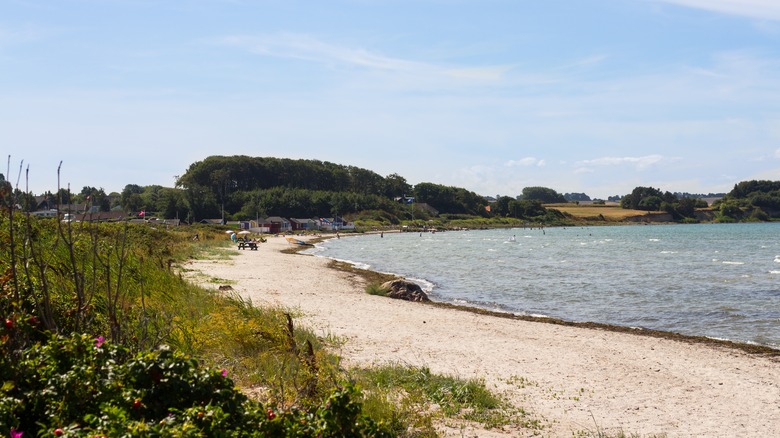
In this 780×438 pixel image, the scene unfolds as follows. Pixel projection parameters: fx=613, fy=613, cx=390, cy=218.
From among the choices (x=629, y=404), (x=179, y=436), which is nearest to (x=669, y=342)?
(x=629, y=404)

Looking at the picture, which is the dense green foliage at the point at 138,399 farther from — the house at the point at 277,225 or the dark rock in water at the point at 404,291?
the house at the point at 277,225

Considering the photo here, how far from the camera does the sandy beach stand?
30.3 feet

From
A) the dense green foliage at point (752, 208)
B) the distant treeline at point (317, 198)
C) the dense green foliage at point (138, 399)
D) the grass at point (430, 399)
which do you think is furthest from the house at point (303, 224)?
the dense green foliage at point (752, 208)

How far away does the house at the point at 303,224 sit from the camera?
129250mm

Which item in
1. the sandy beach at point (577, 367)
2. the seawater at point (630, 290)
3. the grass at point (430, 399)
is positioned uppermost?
the grass at point (430, 399)

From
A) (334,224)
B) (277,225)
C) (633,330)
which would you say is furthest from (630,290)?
(334,224)

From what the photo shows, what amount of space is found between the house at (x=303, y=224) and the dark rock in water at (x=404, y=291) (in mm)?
105259

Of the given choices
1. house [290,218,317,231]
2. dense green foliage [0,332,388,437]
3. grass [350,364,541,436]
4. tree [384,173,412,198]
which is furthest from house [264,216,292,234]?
dense green foliage [0,332,388,437]

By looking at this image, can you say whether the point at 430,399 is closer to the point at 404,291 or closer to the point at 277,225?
the point at 404,291

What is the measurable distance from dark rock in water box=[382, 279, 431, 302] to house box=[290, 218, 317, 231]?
105259 millimetres

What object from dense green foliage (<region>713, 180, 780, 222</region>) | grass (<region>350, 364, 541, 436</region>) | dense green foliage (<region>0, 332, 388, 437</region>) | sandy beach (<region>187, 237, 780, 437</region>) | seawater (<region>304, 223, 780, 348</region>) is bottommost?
seawater (<region>304, 223, 780, 348</region>)

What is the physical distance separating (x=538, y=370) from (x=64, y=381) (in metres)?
9.73

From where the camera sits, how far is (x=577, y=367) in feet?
41.8

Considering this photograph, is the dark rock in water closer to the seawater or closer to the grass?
the seawater
